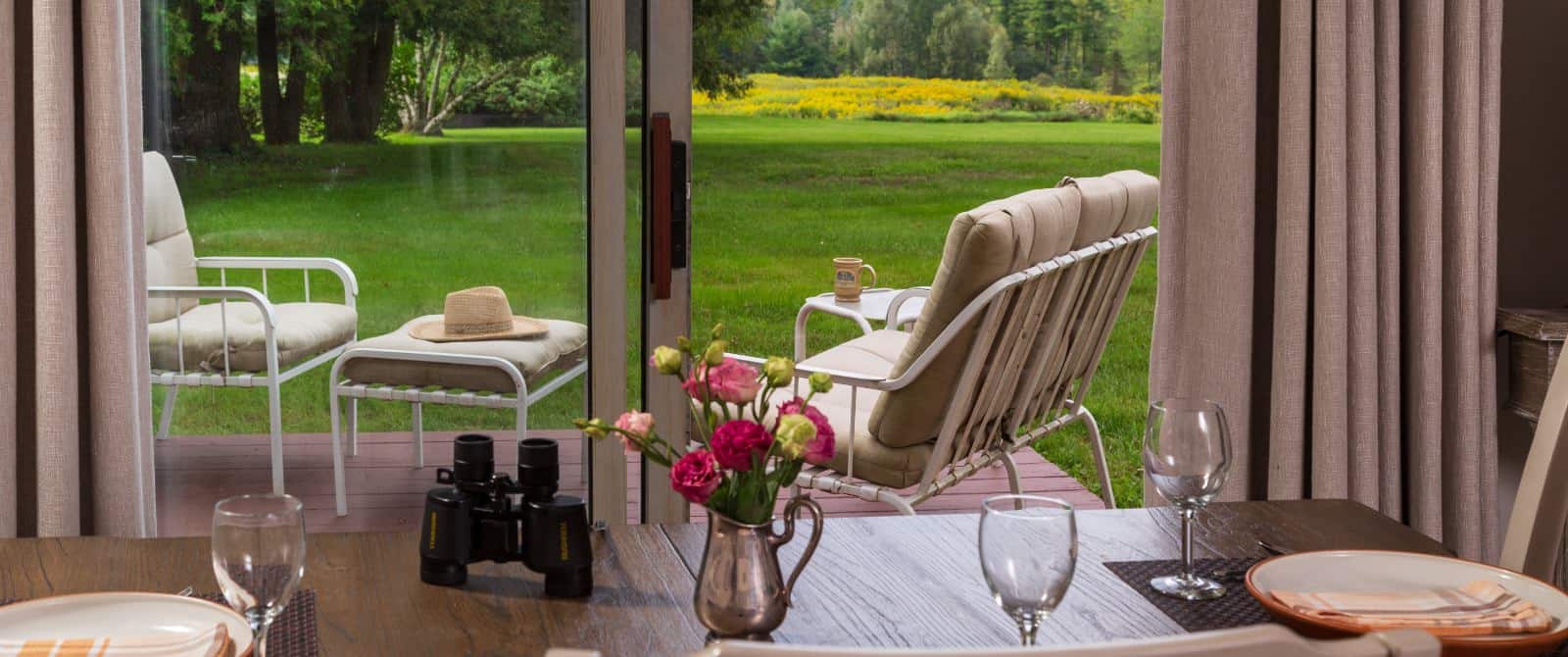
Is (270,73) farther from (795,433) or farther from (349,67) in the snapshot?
(795,433)

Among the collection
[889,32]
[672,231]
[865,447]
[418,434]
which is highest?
[889,32]

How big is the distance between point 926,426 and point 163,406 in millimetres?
1314

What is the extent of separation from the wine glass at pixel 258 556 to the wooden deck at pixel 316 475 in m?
1.29

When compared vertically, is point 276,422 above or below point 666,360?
below

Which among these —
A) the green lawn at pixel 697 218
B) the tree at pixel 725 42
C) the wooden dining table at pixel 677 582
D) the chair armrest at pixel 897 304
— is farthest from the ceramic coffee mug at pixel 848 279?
the tree at pixel 725 42

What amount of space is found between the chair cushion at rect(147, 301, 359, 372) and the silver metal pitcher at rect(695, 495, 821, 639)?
54.5 inches

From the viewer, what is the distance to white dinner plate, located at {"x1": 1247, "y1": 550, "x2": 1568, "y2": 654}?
1.17 m

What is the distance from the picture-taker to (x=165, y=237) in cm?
228

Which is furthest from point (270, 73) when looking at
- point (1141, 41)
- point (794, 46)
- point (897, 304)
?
point (1141, 41)

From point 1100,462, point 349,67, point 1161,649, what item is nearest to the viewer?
point 1161,649

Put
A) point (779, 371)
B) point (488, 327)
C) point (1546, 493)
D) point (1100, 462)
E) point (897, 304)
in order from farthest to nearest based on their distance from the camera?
point (897, 304)
point (1100, 462)
point (488, 327)
point (1546, 493)
point (779, 371)

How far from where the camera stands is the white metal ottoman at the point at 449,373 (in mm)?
2326

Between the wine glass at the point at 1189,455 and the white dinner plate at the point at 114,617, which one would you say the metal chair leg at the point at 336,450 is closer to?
the white dinner plate at the point at 114,617

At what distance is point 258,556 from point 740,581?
33 cm
